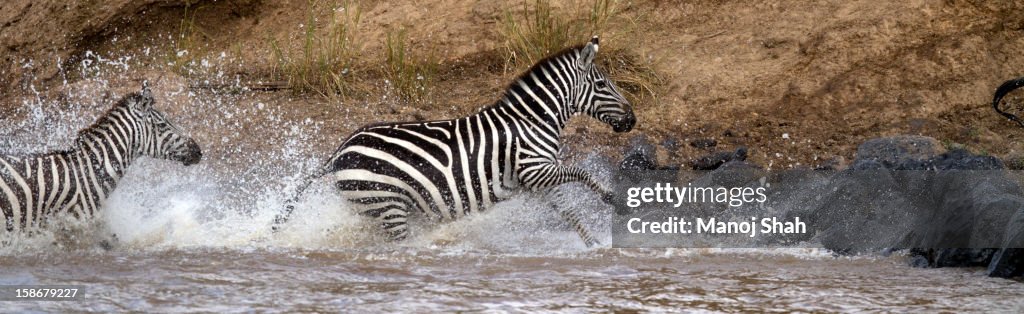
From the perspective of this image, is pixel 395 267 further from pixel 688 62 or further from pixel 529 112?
pixel 688 62

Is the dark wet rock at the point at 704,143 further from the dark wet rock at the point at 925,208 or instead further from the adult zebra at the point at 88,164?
the adult zebra at the point at 88,164

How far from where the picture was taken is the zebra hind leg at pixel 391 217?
7.37 metres

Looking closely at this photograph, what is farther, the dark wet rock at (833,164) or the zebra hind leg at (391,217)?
the dark wet rock at (833,164)

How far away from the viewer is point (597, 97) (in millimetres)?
8336

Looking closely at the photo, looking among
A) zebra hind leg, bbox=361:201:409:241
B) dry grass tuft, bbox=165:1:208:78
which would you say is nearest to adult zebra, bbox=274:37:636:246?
zebra hind leg, bbox=361:201:409:241

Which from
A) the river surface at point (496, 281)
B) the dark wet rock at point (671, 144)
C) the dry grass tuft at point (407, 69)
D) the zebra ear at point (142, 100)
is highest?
the dry grass tuft at point (407, 69)

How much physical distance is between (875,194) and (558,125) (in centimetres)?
214

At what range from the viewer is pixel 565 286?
6.08 metres

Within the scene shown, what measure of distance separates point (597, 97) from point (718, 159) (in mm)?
1563

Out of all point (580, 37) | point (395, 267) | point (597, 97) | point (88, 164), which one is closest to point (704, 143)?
point (580, 37)

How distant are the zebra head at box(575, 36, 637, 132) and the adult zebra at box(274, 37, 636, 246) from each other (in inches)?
0.4

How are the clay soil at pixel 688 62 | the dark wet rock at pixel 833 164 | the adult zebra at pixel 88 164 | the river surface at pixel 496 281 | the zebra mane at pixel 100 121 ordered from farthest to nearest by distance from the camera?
the clay soil at pixel 688 62
the dark wet rock at pixel 833 164
the zebra mane at pixel 100 121
the adult zebra at pixel 88 164
the river surface at pixel 496 281

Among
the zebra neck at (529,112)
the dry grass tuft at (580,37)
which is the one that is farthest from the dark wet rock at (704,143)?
the zebra neck at (529,112)

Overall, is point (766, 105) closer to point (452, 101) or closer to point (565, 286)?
point (452, 101)
